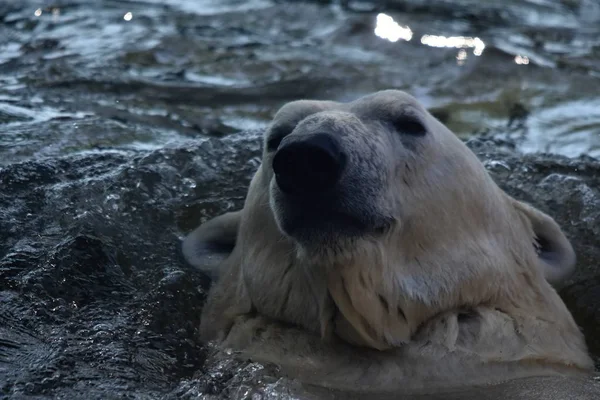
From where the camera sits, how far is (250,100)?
27.1 ft

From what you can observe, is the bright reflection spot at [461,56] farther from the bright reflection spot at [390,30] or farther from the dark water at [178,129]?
the bright reflection spot at [390,30]

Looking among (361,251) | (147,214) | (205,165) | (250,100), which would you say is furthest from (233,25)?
(361,251)

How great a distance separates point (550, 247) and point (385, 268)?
1.26 meters

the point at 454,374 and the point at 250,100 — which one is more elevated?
the point at 454,374

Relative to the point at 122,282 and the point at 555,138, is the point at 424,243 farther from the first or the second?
the point at 555,138

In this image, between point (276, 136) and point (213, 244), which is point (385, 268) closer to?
point (276, 136)

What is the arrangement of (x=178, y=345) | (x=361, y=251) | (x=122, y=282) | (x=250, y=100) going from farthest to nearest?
(x=250, y=100) → (x=122, y=282) → (x=178, y=345) → (x=361, y=251)

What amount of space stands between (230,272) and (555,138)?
3.94 meters

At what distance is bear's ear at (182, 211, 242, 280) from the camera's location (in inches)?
176

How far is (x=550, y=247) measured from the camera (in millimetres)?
4383

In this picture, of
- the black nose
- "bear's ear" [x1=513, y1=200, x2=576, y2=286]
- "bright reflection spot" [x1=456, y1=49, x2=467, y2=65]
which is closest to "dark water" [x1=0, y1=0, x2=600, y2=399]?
"bright reflection spot" [x1=456, y1=49, x2=467, y2=65]

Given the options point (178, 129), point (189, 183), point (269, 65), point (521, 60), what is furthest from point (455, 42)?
point (189, 183)

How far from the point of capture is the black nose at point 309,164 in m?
3.15

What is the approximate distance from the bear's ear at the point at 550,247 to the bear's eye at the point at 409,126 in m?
0.74
